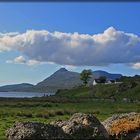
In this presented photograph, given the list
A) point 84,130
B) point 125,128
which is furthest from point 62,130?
point 125,128

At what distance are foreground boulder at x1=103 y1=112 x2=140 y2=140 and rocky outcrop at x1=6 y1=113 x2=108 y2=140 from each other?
1.53 m

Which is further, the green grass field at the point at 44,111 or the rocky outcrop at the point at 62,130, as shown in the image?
the green grass field at the point at 44,111

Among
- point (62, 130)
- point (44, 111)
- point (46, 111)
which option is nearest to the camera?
point (62, 130)

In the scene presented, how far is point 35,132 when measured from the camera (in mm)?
21750

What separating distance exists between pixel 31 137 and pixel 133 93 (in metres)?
179

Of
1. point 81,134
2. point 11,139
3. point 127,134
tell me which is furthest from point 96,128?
point 11,139

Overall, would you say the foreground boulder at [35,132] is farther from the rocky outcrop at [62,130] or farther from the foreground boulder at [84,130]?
the foreground boulder at [84,130]

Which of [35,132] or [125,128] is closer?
[35,132]

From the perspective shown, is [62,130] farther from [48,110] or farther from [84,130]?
[48,110]

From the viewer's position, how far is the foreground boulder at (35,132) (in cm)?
2177

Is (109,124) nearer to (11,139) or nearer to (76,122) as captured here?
(76,122)

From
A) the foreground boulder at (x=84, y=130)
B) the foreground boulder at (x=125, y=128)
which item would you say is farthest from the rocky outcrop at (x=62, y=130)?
the foreground boulder at (x=125, y=128)

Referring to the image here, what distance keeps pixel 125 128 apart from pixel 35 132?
19.0 ft

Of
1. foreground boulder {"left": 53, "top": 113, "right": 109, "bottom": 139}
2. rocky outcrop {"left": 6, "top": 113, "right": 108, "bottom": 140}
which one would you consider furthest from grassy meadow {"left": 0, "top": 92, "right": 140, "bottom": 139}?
foreground boulder {"left": 53, "top": 113, "right": 109, "bottom": 139}
